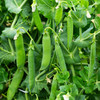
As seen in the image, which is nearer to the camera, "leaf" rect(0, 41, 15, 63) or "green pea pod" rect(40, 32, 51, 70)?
"green pea pod" rect(40, 32, 51, 70)

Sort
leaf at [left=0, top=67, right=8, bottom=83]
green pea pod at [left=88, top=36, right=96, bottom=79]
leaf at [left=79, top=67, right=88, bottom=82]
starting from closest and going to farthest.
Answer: green pea pod at [left=88, top=36, right=96, bottom=79] < leaf at [left=79, top=67, right=88, bottom=82] < leaf at [left=0, top=67, right=8, bottom=83]

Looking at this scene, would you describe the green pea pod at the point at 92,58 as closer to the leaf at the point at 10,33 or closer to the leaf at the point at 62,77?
the leaf at the point at 62,77

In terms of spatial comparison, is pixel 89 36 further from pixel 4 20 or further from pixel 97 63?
pixel 4 20

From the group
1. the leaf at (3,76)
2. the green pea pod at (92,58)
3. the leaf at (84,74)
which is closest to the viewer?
the green pea pod at (92,58)

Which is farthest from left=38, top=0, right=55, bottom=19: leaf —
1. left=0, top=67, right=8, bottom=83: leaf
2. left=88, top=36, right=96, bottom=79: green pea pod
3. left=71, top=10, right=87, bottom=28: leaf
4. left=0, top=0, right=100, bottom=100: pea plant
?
left=0, top=67, right=8, bottom=83: leaf

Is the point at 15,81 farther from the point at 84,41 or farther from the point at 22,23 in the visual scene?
the point at 84,41

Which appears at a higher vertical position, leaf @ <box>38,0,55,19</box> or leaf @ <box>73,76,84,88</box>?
leaf @ <box>38,0,55,19</box>

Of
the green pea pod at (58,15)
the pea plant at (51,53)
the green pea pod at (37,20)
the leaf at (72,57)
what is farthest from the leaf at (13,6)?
the leaf at (72,57)

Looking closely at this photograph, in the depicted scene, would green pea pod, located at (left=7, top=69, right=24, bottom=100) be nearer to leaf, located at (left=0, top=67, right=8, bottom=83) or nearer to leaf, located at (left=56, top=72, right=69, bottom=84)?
leaf, located at (left=0, top=67, right=8, bottom=83)
